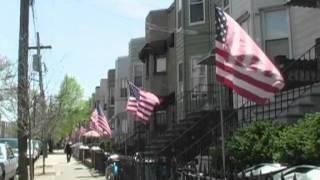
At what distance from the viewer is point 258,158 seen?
462 inches

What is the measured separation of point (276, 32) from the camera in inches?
809

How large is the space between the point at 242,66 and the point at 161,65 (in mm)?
30029

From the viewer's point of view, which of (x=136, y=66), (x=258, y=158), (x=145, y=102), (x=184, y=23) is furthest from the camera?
(x=136, y=66)

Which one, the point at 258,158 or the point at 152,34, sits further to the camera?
the point at 152,34

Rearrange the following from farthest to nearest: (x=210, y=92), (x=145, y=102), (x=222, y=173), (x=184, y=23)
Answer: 1. (x=184, y=23)
2. (x=210, y=92)
3. (x=145, y=102)
4. (x=222, y=173)

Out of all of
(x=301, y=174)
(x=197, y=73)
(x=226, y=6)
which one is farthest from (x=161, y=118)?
(x=301, y=174)

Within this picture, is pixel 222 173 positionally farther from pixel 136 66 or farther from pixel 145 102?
pixel 136 66

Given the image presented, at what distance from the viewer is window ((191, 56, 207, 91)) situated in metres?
28.4

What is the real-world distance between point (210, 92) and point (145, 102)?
14.9 ft

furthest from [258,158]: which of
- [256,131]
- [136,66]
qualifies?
[136,66]

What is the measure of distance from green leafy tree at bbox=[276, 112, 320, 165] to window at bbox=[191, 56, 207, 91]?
17460 millimetres

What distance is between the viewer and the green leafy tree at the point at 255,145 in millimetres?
11562

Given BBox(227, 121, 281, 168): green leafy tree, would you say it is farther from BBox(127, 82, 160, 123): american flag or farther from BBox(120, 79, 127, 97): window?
BBox(120, 79, 127, 97): window

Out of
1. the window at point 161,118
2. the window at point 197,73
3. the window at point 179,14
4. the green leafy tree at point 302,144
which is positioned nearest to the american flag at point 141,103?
the window at point 197,73
